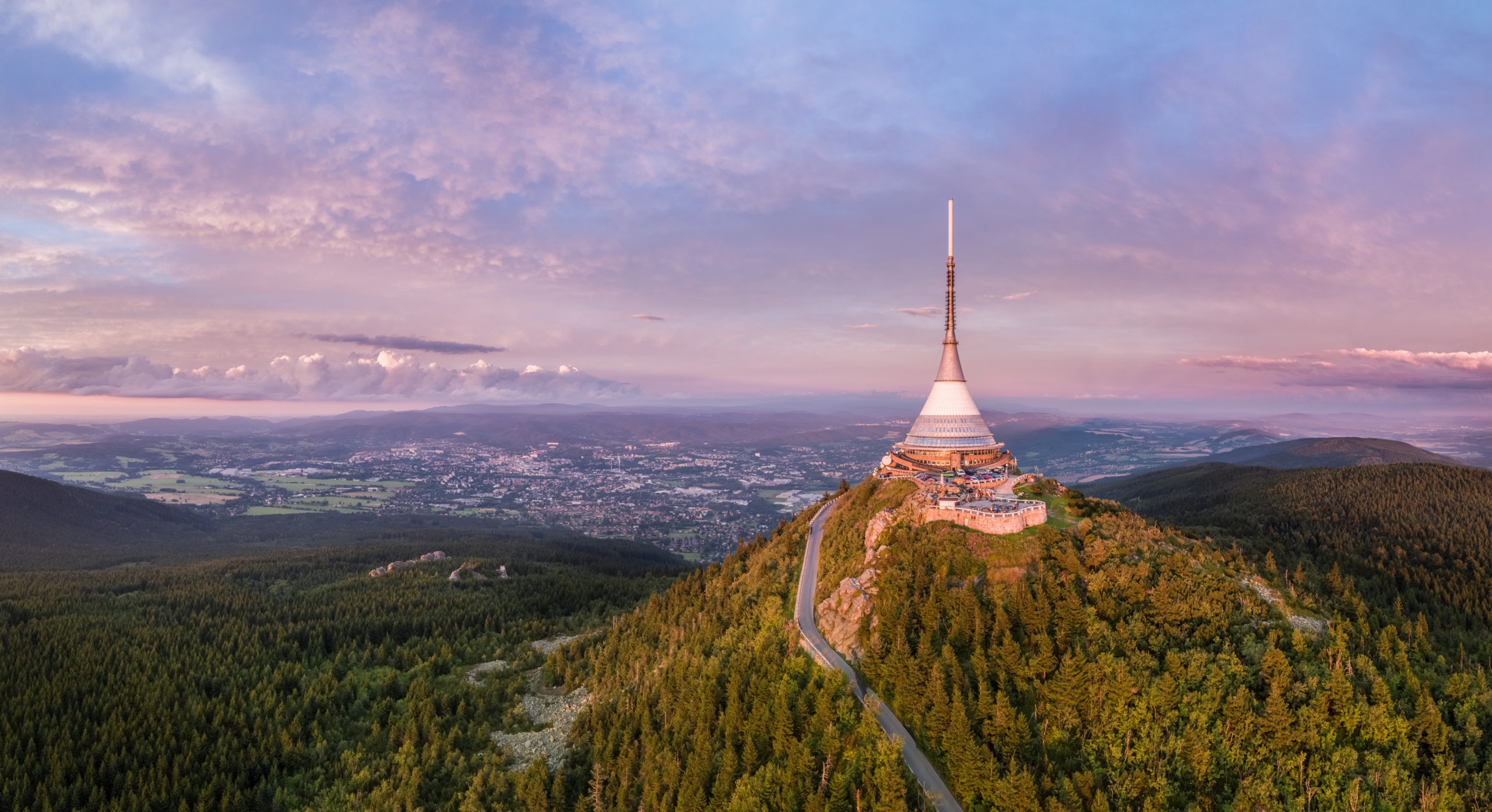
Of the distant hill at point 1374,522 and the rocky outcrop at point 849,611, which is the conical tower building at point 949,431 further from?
the distant hill at point 1374,522

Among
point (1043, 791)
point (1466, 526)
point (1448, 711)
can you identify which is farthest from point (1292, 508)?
point (1043, 791)

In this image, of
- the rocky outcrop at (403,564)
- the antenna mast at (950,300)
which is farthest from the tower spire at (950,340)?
the rocky outcrop at (403,564)

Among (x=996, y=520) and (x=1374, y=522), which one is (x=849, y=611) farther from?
(x=1374, y=522)

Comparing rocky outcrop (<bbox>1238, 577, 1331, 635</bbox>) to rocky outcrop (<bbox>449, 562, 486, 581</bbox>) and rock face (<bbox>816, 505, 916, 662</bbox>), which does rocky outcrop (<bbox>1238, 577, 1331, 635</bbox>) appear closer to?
rock face (<bbox>816, 505, 916, 662</bbox>)

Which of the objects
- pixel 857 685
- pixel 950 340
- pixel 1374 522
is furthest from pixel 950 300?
pixel 1374 522

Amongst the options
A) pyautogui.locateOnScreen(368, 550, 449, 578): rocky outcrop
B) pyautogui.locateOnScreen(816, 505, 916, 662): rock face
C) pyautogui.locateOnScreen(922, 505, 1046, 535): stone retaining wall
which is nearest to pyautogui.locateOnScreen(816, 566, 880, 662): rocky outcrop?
pyautogui.locateOnScreen(816, 505, 916, 662): rock face
